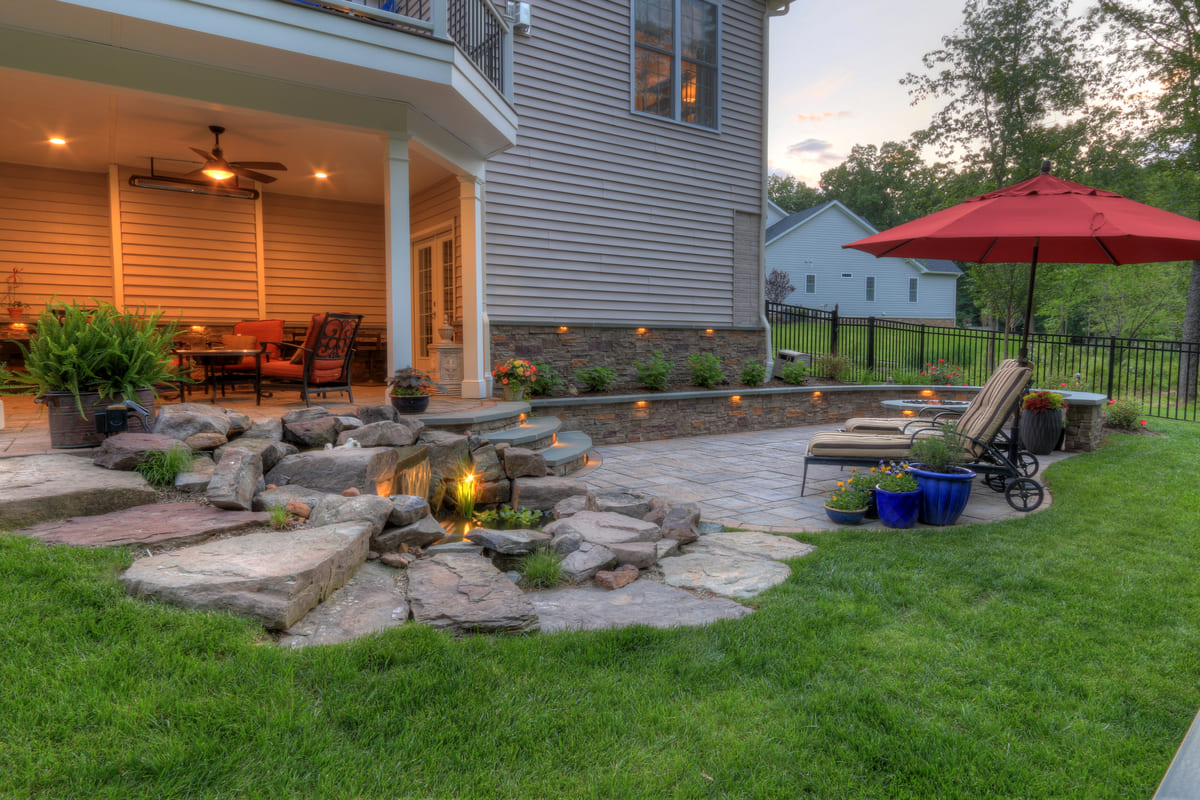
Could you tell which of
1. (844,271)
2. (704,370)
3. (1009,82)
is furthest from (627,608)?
(844,271)

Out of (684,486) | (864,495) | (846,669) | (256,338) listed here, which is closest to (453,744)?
(846,669)

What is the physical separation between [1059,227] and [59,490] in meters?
5.74

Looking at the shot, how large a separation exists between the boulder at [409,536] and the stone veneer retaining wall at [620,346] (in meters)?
4.77

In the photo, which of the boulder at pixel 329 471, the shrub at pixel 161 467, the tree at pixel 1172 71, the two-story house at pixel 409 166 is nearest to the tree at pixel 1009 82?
the tree at pixel 1172 71

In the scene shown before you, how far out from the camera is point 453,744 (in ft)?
6.03

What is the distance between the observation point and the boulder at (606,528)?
12.0ft

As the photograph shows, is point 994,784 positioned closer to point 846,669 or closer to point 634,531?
point 846,669

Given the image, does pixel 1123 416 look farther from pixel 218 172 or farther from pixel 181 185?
pixel 181 185

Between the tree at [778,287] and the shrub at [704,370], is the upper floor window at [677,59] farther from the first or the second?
the tree at [778,287]

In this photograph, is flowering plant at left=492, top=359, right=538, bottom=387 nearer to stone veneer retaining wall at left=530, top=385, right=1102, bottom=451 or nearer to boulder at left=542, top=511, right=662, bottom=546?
stone veneer retaining wall at left=530, top=385, right=1102, bottom=451

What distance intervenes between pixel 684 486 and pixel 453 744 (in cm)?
395

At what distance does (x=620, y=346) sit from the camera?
369 inches

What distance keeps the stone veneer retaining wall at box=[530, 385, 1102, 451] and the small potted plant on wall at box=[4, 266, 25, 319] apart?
6008 millimetres

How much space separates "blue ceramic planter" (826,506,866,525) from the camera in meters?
4.36
